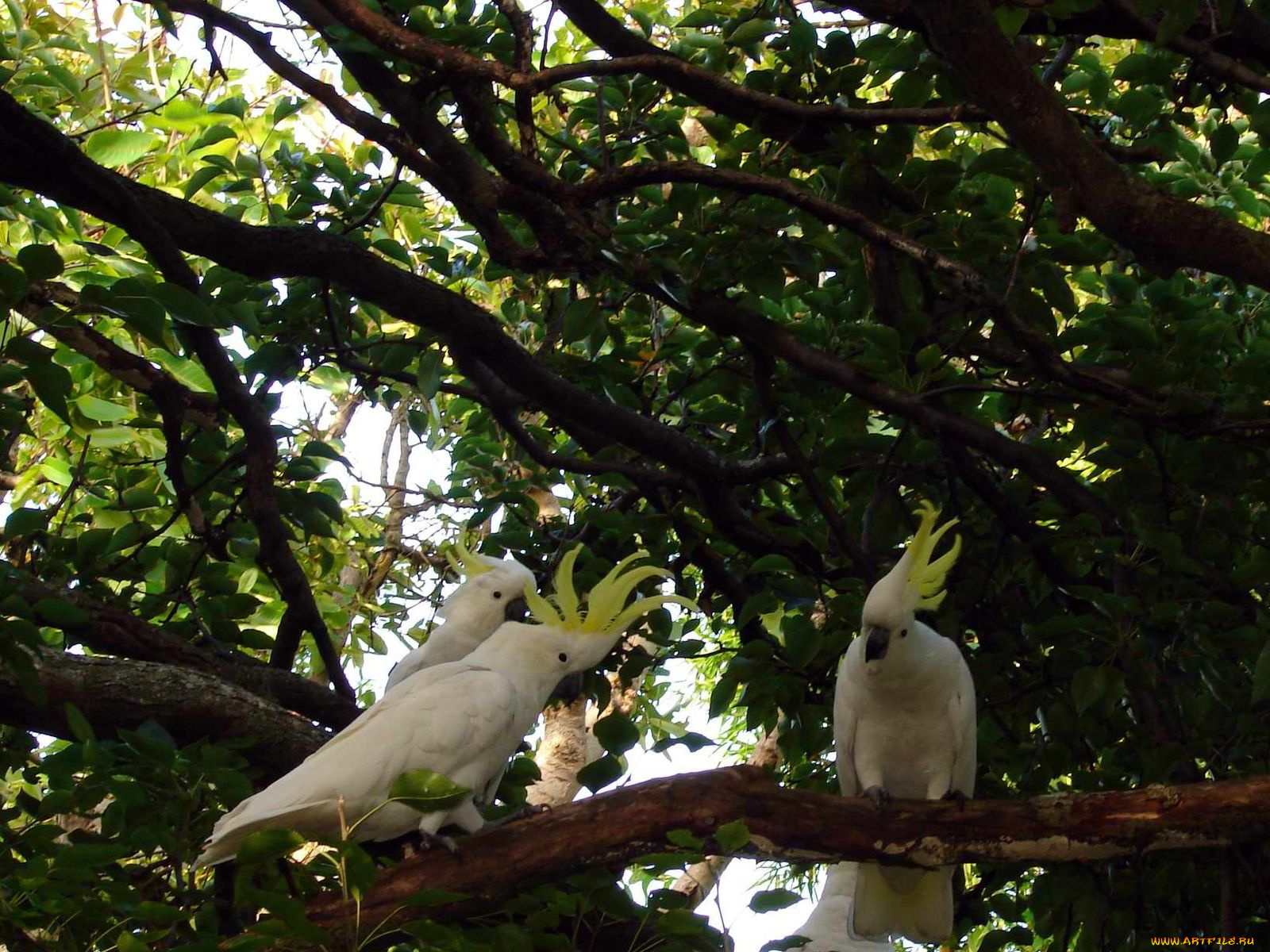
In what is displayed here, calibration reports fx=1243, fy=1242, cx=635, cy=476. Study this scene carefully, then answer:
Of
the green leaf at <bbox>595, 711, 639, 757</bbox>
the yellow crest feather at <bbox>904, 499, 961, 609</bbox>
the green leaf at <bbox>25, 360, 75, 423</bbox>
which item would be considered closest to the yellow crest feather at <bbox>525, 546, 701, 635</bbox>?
the green leaf at <bbox>595, 711, 639, 757</bbox>

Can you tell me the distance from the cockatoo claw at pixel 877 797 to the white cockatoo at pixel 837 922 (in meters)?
0.67

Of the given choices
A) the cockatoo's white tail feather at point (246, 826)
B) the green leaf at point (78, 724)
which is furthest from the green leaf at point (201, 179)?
the cockatoo's white tail feather at point (246, 826)

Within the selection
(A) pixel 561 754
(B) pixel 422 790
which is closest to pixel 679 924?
(B) pixel 422 790

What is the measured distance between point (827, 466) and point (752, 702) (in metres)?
0.67

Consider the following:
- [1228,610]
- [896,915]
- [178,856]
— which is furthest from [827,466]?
[178,856]

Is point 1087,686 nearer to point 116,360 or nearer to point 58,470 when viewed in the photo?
point 116,360

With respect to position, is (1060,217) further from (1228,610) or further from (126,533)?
(126,533)

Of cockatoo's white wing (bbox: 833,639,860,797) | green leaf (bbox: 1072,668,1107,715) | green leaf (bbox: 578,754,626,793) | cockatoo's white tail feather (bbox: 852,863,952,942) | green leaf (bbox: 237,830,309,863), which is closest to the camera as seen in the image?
green leaf (bbox: 237,830,309,863)

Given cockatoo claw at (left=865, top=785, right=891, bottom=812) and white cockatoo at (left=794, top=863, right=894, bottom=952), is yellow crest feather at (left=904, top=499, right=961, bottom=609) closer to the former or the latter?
cockatoo claw at (left=865, top=785, right=891, bottom=812)

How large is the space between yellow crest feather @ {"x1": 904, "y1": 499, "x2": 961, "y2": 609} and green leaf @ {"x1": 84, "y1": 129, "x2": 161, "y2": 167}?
2.33m

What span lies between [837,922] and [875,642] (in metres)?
1.66

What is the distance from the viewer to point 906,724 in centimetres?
334

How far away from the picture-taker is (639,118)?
11.9ft

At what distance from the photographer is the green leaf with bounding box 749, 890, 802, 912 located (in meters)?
2.23
